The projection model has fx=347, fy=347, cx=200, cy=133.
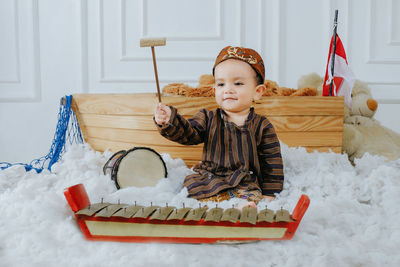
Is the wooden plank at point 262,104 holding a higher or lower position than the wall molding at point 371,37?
lower

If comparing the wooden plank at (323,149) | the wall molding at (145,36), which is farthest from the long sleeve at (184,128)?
the wall molding at (145,36)

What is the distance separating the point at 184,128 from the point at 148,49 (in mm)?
1091

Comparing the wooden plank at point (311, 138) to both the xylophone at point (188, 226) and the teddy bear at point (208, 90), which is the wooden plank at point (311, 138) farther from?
the xylophone at point (188, 226)

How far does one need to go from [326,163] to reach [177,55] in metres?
1.12

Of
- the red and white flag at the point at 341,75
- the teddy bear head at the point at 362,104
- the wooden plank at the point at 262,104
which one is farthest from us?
the teddy bear head at the point at 362,104

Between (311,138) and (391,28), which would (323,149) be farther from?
(391,28)

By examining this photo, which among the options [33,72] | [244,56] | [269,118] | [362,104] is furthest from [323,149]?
→ [33,72]

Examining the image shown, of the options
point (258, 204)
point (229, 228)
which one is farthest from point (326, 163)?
point (229, 228)

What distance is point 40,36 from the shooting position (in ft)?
6.47

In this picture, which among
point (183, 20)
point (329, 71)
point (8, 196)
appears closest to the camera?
point (8, 196)

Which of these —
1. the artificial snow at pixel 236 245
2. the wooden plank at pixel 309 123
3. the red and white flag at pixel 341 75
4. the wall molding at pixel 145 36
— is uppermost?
the wall molding at pixel 145 36

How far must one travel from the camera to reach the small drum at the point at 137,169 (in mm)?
967

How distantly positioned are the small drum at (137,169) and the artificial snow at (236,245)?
3 cm

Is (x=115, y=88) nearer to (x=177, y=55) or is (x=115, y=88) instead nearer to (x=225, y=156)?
(x=177, y=55)
